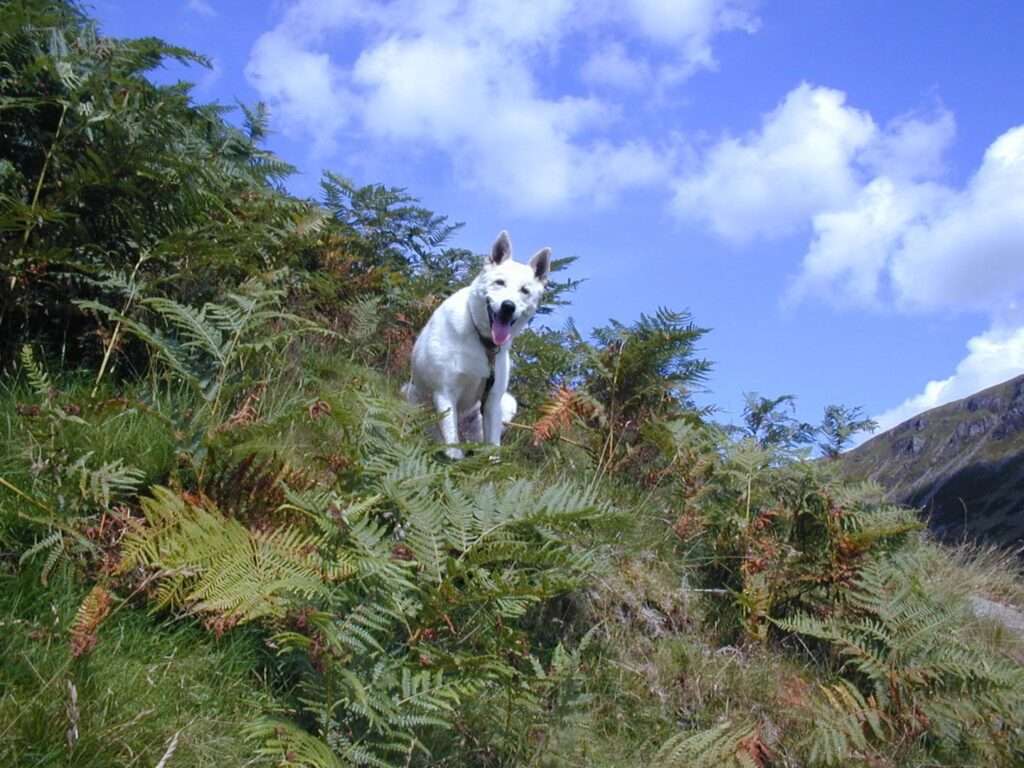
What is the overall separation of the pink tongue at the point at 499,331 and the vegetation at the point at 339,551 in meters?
0.55

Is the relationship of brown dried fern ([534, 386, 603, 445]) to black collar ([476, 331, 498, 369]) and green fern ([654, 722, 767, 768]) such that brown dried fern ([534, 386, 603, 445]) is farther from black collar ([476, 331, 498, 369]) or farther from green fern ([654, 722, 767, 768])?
green fern ([654, 722, 767, 768])

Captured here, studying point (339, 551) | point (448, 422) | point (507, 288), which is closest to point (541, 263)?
point (507, 288)

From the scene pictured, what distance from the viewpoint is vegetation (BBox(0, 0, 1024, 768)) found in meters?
2.14

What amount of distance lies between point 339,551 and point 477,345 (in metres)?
2.99

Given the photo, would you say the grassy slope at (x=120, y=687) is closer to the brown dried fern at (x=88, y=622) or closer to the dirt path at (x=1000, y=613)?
the brown dried fern at (x=88, y=622)

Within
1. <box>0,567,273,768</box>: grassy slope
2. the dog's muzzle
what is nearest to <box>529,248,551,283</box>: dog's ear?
the dog's muzzle

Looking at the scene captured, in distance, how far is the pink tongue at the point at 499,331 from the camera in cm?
516

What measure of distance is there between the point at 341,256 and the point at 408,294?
28.9 inches

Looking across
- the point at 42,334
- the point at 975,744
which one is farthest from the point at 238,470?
the point at 975,744

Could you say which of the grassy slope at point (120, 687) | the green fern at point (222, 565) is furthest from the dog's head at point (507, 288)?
the grassy slope at point (120, 687)

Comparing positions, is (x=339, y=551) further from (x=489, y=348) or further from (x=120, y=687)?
(x=489, y=348)

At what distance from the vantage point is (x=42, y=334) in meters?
3.55

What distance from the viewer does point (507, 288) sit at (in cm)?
520

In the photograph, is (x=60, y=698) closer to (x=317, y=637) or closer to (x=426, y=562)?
(x=317, y=637)
